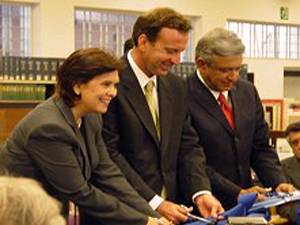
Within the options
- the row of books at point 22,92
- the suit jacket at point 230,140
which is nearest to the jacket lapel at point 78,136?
the suit jacket at point 230,140

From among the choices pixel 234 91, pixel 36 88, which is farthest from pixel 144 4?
pixel 234 91

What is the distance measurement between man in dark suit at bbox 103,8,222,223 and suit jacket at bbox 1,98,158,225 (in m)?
0.15

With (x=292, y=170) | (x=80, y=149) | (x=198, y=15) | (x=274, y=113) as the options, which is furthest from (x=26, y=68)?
(x=80, y=149)

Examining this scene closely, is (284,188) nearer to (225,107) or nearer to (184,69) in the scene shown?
(225,107)

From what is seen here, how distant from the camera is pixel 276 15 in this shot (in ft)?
30.0

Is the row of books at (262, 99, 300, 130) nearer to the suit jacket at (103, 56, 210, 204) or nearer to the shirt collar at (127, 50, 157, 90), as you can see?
the suit jacket at (103, 56, 210, 204)

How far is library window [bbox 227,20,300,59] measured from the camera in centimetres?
904

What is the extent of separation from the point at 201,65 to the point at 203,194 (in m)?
0.59

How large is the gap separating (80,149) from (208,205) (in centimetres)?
61

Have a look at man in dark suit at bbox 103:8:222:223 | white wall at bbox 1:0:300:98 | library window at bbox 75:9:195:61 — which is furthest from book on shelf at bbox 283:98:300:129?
man in dark suit at bbox 103:8:222:223

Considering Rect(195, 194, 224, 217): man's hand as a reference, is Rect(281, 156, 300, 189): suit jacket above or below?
below

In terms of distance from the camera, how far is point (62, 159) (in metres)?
1.76

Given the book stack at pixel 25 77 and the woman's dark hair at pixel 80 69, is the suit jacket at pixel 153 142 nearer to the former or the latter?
the woman's dark hair at pixel 80 69

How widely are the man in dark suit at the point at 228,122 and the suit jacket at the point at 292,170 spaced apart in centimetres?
97
